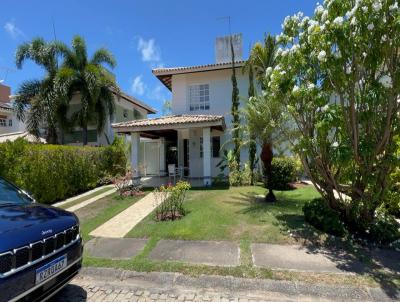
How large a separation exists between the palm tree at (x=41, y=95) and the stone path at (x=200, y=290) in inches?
726

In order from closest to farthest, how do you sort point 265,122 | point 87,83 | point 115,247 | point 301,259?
point 301,259 → point 115,247 → point 265,122 → point 87,83

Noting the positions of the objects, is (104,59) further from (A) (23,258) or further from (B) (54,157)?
(A) (23,258)

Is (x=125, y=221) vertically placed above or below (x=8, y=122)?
below

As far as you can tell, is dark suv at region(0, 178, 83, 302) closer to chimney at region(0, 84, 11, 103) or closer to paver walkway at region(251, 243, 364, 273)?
paver walkway at region(251, 243, 364, 273)

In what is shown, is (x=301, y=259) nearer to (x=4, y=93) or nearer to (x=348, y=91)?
(x=348, y=91)

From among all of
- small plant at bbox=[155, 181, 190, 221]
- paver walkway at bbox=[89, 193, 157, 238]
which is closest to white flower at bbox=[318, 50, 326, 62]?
small plant at bbox=[155, 181, 190, 221]

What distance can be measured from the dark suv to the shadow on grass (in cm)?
442

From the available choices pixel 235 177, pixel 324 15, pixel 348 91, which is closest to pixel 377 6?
pixel 324 15

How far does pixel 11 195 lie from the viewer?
15.9 feet

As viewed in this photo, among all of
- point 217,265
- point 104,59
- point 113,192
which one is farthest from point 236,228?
point 104,59

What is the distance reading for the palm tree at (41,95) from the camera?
2091cm

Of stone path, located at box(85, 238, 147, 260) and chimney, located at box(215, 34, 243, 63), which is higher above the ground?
chimney, located at box(215, 34, 243, 63)

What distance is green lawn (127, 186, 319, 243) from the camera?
6.89 m

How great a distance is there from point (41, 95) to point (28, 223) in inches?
804
